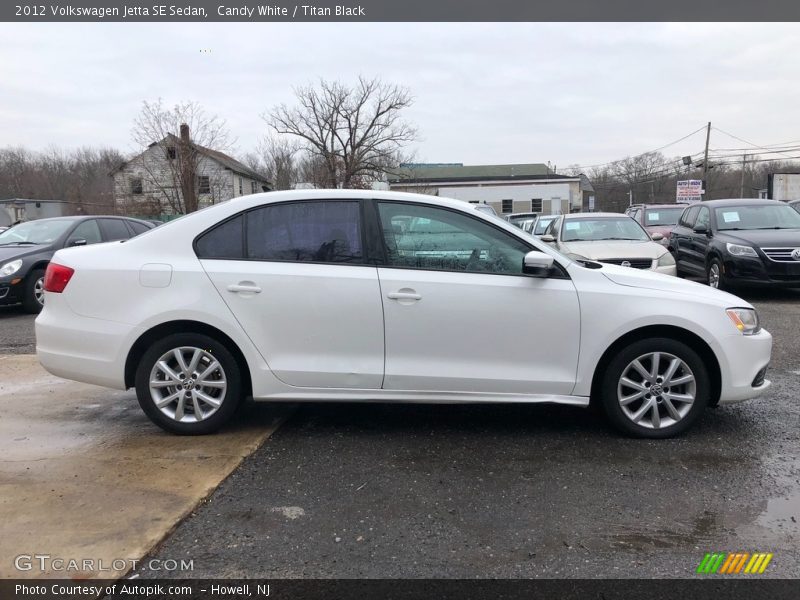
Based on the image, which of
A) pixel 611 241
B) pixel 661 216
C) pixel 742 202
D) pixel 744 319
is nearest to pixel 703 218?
pixel 742 202

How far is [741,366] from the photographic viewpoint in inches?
149

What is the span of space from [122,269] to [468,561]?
292 cm

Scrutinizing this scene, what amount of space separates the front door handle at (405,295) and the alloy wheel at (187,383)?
1269 millimetres

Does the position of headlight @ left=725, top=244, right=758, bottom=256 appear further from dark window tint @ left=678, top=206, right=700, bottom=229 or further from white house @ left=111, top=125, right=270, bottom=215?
white house @ left=111, top=125, right=270, bottom=215

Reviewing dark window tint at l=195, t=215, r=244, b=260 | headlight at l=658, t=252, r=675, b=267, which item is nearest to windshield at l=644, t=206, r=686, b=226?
headlight at l=658, t=252, r=675, b=267

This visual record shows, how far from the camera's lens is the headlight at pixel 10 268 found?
340 inches

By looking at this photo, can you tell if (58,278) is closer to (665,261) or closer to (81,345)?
(81,345)

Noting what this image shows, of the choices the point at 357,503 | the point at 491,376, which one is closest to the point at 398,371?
the point at 491,376

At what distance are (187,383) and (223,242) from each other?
1.00m

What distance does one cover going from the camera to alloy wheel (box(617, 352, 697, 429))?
377 cm

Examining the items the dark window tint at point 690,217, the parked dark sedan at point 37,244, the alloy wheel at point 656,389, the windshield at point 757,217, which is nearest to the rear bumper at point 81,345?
the alloy wheel at point 656,389

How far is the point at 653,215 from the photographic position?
1623 centimetres

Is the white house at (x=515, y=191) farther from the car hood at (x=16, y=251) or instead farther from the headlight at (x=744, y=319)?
the headlight at (x=744, y=319)

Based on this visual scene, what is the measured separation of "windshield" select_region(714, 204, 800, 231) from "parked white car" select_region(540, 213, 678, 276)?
73.0 inches
